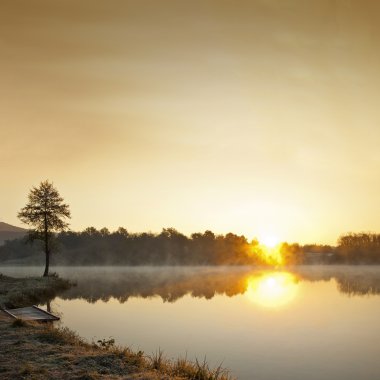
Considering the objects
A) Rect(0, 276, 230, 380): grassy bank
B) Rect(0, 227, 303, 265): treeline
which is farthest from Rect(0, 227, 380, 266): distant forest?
Rect(0, 276, 230, 380): grassy bank

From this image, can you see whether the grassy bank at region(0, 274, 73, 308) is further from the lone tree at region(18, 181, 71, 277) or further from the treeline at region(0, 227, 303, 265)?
the treeline at region(0, 227, 303, 265)

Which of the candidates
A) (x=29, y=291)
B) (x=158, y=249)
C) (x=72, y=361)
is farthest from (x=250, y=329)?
(x=158, y=249)

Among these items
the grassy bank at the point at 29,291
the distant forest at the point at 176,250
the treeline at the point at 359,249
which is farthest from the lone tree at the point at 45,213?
the treeline at the point at 359,249

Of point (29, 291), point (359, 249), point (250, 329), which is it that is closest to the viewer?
point (250, 329)

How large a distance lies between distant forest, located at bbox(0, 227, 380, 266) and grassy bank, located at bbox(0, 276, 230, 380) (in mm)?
149087

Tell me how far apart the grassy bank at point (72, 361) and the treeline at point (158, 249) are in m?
150

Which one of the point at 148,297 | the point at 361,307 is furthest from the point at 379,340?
the point at 148,297

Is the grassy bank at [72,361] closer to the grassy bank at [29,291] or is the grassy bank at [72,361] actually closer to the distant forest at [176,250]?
the grassy bank at [29,291]

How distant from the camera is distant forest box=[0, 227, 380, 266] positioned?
165 m

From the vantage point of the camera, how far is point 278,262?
6762 inches

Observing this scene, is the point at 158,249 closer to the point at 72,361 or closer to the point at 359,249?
the point at 359,249

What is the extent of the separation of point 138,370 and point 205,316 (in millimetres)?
18694

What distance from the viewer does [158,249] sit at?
6801 inches

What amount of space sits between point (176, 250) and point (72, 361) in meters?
160
